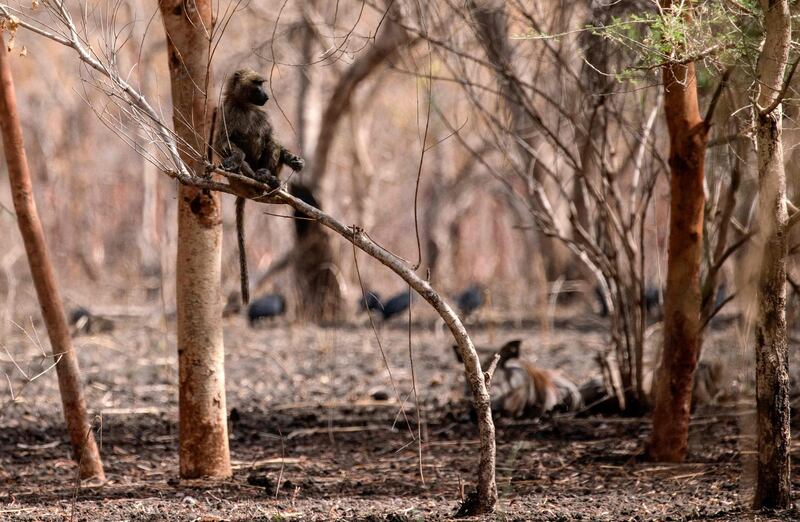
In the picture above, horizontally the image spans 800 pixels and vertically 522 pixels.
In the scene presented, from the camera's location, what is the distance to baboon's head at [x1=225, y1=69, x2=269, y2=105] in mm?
4016

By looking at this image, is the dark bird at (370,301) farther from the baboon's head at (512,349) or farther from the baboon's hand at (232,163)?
the baboon's head at (512,349)

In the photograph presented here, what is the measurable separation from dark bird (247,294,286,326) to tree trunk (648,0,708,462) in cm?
659

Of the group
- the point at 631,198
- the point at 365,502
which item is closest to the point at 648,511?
the point at 365,502

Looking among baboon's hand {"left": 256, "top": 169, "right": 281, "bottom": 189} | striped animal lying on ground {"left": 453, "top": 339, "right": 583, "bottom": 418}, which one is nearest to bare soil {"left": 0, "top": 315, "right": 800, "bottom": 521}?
striped animal lying on ground {"left": 453, "top": 339, "right": 583, "bottom": 418}

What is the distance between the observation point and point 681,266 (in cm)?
449

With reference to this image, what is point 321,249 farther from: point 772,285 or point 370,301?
point 772,285

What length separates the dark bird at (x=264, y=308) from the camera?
10.8m

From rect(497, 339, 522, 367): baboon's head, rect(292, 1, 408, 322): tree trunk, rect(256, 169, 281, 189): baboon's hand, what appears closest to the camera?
rect(256, 169, 281, 189): baboon's hand

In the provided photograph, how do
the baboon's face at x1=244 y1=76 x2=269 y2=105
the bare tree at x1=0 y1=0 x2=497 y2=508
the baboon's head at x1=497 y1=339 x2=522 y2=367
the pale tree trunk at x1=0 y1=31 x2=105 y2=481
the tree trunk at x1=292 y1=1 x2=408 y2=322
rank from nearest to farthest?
the bare tree at x1=0 y1=0 x2=497 y2=508, the baboon's face at x1=244 y1=76 x2=269 y2=105, the pale tree trunk at x1=0 y1=31 x2=105 y2=481, the baboon's head at x1=497 y1=339 x2=522 y2=367, the tree trunk at x1=292 y1=1 x2=408 y2=322

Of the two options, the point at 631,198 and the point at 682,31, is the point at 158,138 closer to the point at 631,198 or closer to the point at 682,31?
the point at 682,31

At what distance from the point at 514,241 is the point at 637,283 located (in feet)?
43.6

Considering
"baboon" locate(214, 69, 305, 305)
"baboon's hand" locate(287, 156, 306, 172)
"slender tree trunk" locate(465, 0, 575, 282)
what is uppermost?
"slender tree trunk" locate(465, 0, 575, 282)

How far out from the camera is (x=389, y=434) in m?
6.09

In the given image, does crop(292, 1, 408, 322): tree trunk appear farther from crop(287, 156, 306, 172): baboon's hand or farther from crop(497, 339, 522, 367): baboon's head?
crop(287, 156, 306, 172): baboon's hand
